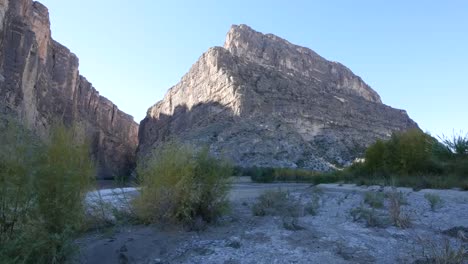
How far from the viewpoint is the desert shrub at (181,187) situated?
36.0 feet

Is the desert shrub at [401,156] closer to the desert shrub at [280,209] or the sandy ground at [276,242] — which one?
the desert shrub at [280,209]

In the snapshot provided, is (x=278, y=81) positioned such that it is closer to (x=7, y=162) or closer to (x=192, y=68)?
(x=192, y=68)

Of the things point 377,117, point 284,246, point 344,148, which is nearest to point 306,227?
point 284,246

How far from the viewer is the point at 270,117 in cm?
7706

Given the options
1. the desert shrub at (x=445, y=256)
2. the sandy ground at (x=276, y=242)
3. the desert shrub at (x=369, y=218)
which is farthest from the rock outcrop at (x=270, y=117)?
the desert shrub at (x=445, y=256)

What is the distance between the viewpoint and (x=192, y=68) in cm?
11294

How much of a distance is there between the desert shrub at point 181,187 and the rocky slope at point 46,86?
59.8 ft

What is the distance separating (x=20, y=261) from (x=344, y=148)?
71697 mm

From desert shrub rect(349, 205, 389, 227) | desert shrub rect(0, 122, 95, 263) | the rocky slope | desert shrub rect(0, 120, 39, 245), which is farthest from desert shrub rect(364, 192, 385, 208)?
the rocky slope

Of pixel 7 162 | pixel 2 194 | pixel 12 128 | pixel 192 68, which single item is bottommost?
pixel 2 194

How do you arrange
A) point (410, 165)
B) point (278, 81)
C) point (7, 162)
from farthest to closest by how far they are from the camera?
1. point (278, 81)
2. point (410, 165)
3. point (7, 162)

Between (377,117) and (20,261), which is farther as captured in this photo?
(377,117)

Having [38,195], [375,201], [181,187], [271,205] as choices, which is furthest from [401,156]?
[38,195]

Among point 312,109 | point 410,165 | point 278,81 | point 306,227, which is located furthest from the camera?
point 278,81
